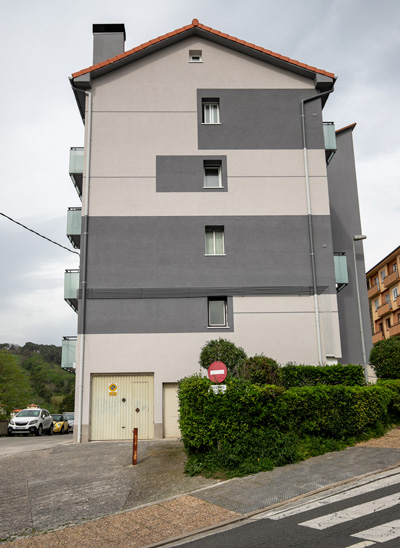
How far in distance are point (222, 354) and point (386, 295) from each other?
138ft

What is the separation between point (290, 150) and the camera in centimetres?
2072

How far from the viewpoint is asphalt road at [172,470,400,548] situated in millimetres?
6902

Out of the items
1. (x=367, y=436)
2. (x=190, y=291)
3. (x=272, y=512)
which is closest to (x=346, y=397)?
(x=367, y=436)

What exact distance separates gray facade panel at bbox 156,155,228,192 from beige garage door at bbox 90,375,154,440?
7311mm

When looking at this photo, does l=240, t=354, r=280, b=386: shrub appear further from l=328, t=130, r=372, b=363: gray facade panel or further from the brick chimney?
the brick chimney

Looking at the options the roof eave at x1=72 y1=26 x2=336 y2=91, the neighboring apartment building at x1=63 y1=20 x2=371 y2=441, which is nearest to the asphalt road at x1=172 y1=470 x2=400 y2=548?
the neighboring apartment building at x1=63 y1=20 x2=371 y2=441

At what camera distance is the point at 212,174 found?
815 inches

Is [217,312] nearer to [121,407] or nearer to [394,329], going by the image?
[121,407]

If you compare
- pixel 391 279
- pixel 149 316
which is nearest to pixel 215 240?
pixel 149 316

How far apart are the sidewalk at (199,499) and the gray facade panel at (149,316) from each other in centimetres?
642

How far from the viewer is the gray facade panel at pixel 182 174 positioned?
20.0 meters

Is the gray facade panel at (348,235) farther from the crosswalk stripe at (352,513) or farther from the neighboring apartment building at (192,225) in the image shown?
the crosswalk stripe at (352,513)

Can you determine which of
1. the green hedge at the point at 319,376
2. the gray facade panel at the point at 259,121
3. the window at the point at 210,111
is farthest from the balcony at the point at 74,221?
the green hedge at the point at 319,376

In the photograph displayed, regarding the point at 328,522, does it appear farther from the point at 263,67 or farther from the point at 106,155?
the point at 263,67
